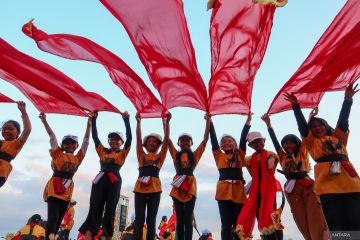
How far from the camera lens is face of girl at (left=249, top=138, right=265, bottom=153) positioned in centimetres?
559

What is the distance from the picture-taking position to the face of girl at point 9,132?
18.6 feet

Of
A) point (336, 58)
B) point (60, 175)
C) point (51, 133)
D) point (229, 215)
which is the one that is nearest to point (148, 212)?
point (229, 215)

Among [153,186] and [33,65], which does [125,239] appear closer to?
[153,186]

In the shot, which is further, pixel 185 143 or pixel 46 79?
pixel 185 143

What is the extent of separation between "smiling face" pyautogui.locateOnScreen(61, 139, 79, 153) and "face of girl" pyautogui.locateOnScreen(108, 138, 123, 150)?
69cm

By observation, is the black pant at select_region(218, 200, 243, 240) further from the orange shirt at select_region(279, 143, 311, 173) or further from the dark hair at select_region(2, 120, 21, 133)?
the dark hair at select_region(2, 120, 21, 133)

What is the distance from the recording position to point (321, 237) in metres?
4.57

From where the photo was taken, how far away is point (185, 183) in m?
5.66

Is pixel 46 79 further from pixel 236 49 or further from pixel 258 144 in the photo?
pixel 258 144

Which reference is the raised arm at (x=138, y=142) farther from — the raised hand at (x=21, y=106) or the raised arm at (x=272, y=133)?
the raised arm at (x=272, y=133)

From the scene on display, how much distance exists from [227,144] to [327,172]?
81.7 inches

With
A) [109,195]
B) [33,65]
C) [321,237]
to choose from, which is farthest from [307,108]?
[33,65]

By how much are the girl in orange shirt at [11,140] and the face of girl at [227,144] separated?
2998 millimetres

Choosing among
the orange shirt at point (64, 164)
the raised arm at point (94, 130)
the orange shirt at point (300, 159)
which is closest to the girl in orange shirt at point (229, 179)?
the orange shirt at point (300, 159)
